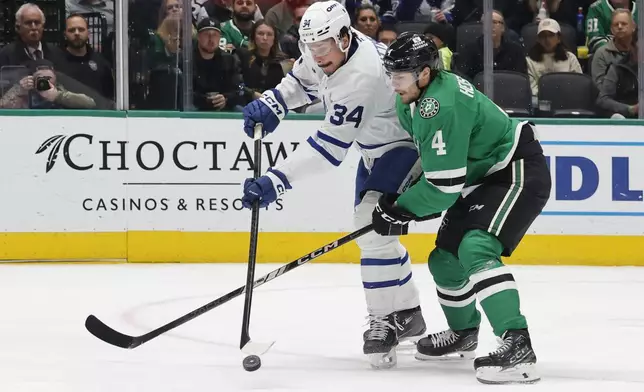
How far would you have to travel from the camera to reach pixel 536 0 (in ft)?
20.6

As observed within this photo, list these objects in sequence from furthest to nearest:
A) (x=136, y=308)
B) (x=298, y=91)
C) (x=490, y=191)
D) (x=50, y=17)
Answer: (x=50, y=17), (x=136, y=308), (x=298, y=91), (x=490, y=191)

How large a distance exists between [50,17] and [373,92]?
3153 mm

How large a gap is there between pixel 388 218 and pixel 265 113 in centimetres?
76

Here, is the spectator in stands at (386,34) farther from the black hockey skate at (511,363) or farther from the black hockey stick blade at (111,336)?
the black hockey skate at (511,363)

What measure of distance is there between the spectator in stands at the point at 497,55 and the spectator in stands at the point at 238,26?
1.22 metres

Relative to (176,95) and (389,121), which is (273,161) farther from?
(389,121)

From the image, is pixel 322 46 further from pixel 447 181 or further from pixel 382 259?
pixel 382 259

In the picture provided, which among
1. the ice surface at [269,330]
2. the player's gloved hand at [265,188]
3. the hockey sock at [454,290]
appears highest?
the player's gloved hand at [265,188]

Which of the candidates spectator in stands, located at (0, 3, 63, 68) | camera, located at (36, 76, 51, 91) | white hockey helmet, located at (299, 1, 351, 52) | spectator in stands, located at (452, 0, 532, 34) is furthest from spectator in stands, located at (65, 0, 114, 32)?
white hockey helmet, located at (299, 1, 351, 52)

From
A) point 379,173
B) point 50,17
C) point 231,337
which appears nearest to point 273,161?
point 50,17

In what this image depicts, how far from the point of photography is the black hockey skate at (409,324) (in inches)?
148

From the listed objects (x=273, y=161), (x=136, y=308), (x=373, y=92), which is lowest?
(x=136, y=308)

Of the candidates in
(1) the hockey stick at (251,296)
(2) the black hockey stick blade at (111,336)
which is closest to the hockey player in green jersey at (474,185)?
(1) the hockey stick at (251,296)

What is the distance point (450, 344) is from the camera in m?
3.55
